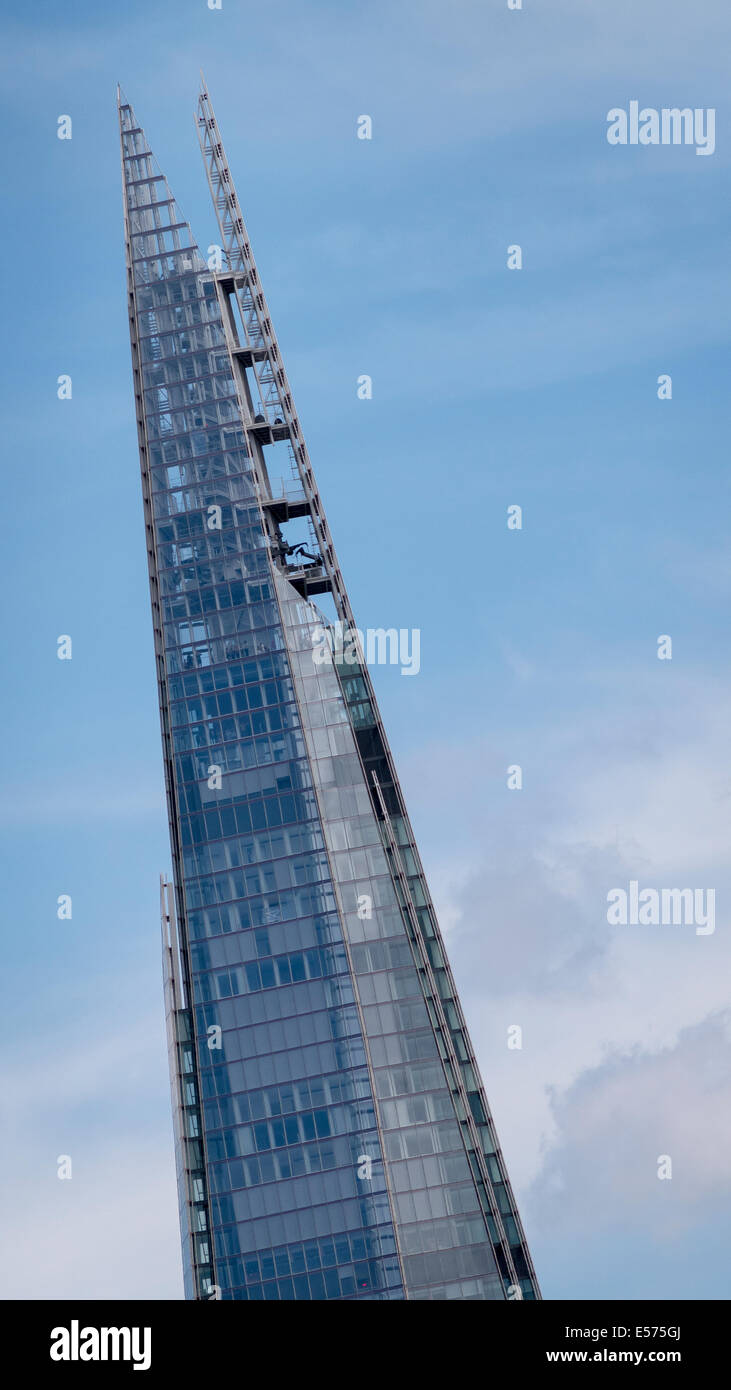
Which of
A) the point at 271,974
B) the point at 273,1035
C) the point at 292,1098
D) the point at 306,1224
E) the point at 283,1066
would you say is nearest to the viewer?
the point at 306,1224

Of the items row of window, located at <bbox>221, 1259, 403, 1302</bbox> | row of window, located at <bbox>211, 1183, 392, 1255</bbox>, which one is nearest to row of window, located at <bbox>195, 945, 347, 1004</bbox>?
row of window, located at <bbox>211, 1183, 392, 1255</bbox>

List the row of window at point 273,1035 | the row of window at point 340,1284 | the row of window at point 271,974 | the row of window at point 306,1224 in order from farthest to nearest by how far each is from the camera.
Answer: the row of window at point 271,974 → the row of window at point 273,1035 → the row of window at point 306,1224 → the row of window at point 340,1284

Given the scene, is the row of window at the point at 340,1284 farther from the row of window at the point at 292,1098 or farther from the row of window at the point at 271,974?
the row of window at the point at 271,974

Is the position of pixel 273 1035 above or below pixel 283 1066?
above

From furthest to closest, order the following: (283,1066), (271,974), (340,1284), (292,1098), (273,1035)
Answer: (271,974) < (273,1035) < (283,1066) < (292,1098) < (340,1284)

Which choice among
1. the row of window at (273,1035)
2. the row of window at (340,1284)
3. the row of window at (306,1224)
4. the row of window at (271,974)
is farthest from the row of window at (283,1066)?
the row of window at (340,1284)

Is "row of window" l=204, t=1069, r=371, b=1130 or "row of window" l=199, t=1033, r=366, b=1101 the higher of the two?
"row of window" l=199, t=1033, r=366, b=1101

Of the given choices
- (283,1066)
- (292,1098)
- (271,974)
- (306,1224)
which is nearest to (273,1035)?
(283,1066)

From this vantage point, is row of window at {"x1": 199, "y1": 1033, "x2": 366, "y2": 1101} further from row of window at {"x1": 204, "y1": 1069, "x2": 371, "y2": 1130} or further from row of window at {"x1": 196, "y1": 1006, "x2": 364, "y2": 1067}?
row of window at {"x1": 204, "y1": 1069, "x2": 371, "y2": 1130}

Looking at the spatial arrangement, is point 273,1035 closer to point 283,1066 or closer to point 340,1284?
point 283,1066

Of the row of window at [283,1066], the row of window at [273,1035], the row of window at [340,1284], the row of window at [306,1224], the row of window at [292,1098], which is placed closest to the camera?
the row of window at [340,1284]

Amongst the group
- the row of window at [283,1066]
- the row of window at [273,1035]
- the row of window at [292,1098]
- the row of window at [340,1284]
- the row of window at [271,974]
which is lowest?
the row of window at [340,1284]
